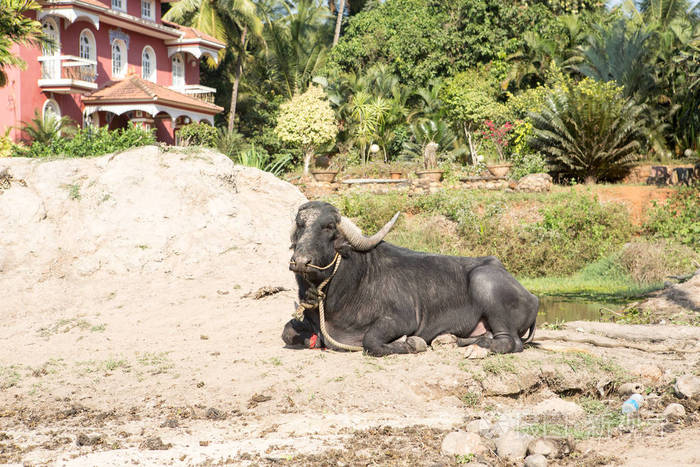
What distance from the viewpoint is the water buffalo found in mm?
6617

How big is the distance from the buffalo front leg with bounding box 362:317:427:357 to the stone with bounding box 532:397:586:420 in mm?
1275

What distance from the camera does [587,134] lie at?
72.3 ft

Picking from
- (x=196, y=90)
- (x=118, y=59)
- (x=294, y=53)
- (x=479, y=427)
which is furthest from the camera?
(x=294, y=53)

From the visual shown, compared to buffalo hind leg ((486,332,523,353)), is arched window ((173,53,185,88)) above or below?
above

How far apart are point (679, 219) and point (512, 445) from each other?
52.9 ft

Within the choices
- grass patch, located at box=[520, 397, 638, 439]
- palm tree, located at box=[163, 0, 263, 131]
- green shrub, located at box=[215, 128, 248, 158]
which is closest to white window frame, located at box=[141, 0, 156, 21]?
palm tree, located at box=[163, 0, 263, 131]

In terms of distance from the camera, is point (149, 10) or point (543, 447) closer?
point (543, 447)

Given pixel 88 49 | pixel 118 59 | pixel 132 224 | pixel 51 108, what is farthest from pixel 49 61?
pixel 132 224

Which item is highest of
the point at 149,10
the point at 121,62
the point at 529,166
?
the point at 149,10

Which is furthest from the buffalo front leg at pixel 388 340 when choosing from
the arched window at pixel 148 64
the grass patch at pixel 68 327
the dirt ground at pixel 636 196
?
the arched window at pixel 148 64

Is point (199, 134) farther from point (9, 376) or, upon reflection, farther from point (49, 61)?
point (9, 376)

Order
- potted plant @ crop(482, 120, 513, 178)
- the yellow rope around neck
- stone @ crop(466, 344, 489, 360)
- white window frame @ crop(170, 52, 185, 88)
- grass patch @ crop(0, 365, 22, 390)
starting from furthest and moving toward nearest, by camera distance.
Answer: white window frame @ crop(170, 52, 185, 88)
potted plant @ crop(482, 120, 513, 178)
the yellow rope around neck
grass patch @ crop(0, 365, 22, 390)
stone @ crop(466, 344, 489, 360)

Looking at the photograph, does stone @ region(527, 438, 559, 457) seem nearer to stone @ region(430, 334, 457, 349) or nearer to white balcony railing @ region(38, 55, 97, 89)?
stone @ region(430, 334, 457, 349)

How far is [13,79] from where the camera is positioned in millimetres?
24453
